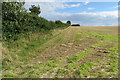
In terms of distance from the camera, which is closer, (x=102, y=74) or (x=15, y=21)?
(x=102, y=74)

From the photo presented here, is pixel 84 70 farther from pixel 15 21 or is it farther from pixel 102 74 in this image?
pixel 15 21

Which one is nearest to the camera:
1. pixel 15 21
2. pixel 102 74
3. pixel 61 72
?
pixel 102 74

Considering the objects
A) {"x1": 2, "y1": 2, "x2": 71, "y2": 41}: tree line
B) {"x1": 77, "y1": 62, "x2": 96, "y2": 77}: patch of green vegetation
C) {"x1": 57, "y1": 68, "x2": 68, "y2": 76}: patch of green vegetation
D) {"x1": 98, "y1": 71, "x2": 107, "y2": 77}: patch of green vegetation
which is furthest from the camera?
{"x1": 2, "y1": 2, "x2": 71, "y2": 41}: tree line

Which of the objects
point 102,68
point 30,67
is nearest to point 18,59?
point 30,67

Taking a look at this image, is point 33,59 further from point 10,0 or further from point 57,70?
point 10,0

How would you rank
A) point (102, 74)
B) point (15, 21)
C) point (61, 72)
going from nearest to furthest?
point (102, 74), point (61, 72), point (15, 21)

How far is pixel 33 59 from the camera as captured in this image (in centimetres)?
823

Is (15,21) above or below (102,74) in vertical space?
above

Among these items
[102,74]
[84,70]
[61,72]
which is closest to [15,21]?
[61,72]

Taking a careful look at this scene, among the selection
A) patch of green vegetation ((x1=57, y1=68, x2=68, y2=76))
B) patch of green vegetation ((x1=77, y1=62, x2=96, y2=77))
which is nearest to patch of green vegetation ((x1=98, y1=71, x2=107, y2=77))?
patch of green vegetation ((x1=77, y1=62, x2=96, y2=77))

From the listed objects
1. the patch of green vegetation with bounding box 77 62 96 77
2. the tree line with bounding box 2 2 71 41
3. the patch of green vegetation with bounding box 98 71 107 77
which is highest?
the tree line with bounding box 2 2 71 41

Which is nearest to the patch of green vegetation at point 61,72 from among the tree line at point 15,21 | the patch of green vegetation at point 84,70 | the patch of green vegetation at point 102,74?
the patch of green vegetation at point 84,70

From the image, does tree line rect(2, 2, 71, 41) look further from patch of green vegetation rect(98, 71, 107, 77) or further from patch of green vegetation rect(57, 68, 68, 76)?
patch of green vegetation rect(98, 71, 107, 77)

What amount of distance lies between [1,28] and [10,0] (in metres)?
3.10
